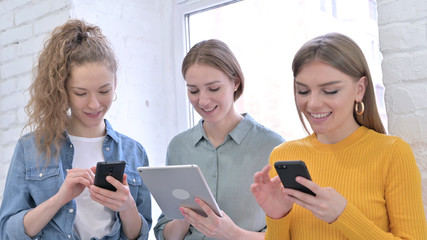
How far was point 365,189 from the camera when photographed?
4.40ft

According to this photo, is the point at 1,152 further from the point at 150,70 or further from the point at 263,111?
the point at 263,111

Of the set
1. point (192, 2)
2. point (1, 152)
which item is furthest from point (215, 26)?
point (1, 152)

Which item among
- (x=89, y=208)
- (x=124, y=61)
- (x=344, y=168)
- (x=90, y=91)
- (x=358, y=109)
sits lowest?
(x=89, y=208)

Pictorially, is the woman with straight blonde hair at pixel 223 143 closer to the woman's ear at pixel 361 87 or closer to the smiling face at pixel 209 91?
the smiling face at pixel 209 91

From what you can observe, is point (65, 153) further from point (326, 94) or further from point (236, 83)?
point (326, 94)

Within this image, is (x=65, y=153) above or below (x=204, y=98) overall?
below

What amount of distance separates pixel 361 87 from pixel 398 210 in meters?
0.37

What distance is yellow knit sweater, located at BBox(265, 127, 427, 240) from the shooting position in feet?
4.13

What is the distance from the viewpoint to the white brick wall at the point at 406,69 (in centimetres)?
145

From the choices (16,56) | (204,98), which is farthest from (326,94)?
(16,56)

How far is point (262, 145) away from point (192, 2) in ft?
3.69

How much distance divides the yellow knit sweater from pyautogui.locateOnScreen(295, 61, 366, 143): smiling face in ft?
0.31

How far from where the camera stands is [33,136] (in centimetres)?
175

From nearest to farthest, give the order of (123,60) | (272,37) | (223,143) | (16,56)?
(223,143)
(272,37)
(123,60)
(16,56)
